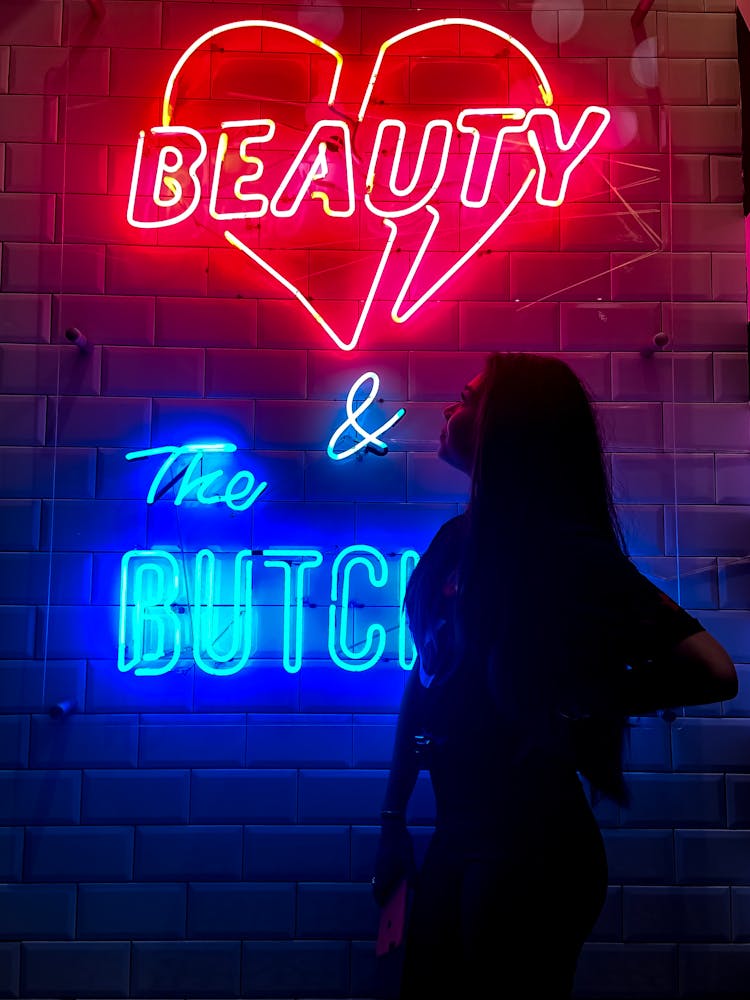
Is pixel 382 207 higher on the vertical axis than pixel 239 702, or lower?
higher

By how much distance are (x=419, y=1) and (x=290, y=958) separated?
3631 mm

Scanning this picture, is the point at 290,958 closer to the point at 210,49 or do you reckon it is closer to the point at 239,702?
the point at 239,702

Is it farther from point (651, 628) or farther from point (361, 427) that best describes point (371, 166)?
point (651, 628)

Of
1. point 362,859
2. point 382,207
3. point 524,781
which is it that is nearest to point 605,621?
point 524,781

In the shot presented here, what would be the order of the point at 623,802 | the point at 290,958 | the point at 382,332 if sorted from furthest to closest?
the point at 382,332, the point at 290,958, the point at 623,802

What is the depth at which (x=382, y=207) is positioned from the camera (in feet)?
9.68

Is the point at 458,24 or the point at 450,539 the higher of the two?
the point at 458,24

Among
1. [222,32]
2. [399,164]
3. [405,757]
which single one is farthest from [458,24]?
[405,757]

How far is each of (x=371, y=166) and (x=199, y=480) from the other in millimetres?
1349

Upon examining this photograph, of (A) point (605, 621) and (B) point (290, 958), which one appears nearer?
(A) point (605, 621)

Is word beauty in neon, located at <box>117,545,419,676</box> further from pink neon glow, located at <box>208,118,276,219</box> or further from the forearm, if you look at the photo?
pink neon glow, located at <box>208,118,276,219</box>

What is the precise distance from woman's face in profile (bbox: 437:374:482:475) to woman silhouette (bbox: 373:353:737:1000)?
12cm

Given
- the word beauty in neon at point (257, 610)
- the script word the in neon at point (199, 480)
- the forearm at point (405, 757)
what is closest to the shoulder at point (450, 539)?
the forearm at point (405, 757)

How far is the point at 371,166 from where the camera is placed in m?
2.89
